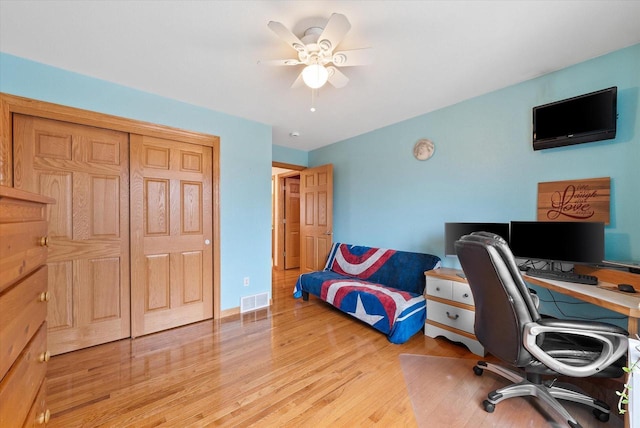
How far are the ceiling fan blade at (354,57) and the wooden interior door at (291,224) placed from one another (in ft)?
13.1

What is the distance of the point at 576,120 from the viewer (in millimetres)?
1969

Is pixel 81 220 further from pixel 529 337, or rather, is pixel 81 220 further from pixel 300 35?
pixel 529 337

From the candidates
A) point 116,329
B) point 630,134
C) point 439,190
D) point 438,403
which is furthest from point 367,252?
point 116,329

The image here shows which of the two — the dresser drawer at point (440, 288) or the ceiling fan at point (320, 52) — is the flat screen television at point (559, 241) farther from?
the ceiling fan at point (320, 52)

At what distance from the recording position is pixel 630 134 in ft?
5.94

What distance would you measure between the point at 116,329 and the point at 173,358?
0.77 metres

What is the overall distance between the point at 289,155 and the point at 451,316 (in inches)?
135

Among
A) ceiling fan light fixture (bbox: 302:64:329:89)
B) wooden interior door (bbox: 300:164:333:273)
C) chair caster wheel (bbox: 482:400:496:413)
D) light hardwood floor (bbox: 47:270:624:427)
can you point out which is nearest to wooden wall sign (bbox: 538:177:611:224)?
light hardwood floor (bbox: 47:270:624:427)

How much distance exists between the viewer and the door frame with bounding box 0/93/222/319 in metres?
1.89

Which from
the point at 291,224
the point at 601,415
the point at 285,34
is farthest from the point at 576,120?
the point at 291,224

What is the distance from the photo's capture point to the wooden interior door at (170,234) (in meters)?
2.49

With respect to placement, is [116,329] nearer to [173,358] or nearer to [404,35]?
[173,358]

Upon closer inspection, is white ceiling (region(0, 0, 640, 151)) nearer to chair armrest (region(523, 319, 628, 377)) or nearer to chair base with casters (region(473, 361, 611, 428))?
chair armrest (region(523, 319, 628, 377))

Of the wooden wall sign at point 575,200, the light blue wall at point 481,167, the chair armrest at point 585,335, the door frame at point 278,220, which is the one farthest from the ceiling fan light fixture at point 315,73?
the door frame at point 278,220
